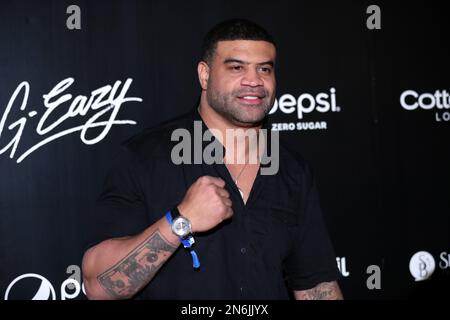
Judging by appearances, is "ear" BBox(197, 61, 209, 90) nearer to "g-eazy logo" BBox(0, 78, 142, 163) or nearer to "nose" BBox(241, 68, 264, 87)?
"nose" BBox(241, 68, 264, 87)

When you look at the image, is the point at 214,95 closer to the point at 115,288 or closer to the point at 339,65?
the point at 115,288

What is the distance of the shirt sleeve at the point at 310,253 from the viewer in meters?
1.83

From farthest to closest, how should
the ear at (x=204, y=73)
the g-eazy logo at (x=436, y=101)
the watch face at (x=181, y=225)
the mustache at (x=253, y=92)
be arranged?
the g-eazy logo at (x=436, y=101), the ear at (x=204, y=73), the mustache at (x=253, y=92), the watch face at (x=181, y=225)

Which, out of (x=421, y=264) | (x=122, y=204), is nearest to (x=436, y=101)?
(x=421, y=264)

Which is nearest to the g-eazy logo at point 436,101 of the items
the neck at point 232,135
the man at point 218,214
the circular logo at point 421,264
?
the circular logo at point 421,264

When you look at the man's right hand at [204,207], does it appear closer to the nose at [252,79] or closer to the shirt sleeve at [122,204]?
the shirt sleeve at [122,204]

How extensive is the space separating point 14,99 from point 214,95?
1.10 m

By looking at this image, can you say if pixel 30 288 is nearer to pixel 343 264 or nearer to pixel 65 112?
pixel 65 112

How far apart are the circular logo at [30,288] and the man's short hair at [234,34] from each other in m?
1.28

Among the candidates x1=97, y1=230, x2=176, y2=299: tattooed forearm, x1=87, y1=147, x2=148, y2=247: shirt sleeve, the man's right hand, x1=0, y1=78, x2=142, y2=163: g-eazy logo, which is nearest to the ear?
x1=87, y1=147, x2=148, y2=247: shirt sleeve

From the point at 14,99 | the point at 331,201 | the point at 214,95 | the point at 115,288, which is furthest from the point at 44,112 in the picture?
the point at 331,201

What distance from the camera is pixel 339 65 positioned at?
274 centimetres

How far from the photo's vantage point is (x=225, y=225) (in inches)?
66.9

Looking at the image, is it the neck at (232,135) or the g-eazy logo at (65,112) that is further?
the g-eazy logo at (65,112)
